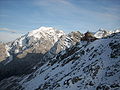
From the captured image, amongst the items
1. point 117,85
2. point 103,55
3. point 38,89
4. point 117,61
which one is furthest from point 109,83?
point 38,89

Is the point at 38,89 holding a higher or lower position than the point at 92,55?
lower

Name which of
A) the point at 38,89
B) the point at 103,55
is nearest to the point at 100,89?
the point at 103,55

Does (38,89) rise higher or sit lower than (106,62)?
lower

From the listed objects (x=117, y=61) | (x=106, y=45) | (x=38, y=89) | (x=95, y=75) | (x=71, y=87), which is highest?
(x=106, y=45)

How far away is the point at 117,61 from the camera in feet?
143

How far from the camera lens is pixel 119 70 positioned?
39.3 m

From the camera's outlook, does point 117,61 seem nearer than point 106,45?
Yes

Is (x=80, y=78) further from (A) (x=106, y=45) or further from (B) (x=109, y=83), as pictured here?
(A) (x=106, y=45)

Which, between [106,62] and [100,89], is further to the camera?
[106,62]

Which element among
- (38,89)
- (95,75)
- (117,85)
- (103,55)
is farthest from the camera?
(38,89)

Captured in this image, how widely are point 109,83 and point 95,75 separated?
655 centimetres

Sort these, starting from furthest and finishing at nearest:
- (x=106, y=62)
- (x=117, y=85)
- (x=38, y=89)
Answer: (x=38, y=89), (x=106, y=62), (x=117, y=85)

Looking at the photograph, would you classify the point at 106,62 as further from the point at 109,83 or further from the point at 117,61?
the point at 109,83

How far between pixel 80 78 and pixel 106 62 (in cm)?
864
